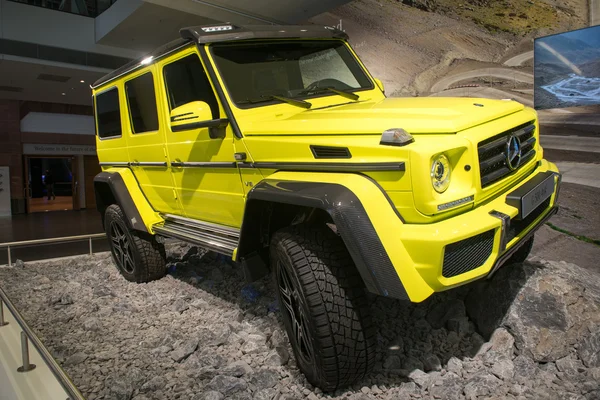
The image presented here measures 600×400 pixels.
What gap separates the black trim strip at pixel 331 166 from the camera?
1.91 m

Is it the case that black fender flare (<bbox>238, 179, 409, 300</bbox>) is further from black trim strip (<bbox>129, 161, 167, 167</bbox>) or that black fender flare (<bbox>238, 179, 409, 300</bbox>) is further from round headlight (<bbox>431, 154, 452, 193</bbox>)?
black trim strip (<bbox>129, 161, 167, 167</bbox>)

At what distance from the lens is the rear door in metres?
3.45

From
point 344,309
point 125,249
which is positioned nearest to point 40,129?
point 125,249

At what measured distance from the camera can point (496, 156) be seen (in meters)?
2.20

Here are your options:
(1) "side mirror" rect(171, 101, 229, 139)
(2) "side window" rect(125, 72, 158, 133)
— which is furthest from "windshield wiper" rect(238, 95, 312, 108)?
(2) "side window" rect(125, 72, 158, 133)

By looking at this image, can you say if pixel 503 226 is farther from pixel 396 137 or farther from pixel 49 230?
pixel 49 230

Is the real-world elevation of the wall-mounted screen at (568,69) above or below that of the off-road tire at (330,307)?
above

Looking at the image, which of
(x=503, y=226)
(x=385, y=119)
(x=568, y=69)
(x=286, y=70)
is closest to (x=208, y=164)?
(x=286, y=70)

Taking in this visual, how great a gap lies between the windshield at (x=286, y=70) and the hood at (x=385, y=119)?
0.27m

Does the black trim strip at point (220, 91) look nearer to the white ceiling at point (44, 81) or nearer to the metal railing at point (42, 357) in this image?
the metal railing at point (42, 357)

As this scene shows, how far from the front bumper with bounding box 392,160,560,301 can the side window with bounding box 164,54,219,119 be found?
1583mm

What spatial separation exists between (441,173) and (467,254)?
1.19 feet

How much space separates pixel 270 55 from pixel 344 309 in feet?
5.92

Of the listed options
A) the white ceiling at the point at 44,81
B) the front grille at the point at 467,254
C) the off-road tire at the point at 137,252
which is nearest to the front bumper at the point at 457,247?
the front grille at the point at 467,254
